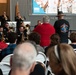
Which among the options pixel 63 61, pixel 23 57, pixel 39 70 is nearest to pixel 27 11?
pixel 39 70

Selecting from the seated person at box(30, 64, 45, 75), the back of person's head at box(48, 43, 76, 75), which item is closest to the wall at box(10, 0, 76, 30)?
the seated person at box(30, 64, 45, 75)

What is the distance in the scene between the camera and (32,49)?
7.32ft

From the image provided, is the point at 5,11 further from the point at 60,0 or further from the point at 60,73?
the point at 60,73

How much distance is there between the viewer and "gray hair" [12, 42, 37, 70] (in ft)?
6.88

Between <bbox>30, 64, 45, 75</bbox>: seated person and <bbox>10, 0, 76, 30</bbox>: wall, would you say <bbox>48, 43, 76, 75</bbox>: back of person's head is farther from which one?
<bbox>10, 0, 76, 30</bbox>: wall

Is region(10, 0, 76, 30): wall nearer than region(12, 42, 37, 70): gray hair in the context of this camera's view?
No

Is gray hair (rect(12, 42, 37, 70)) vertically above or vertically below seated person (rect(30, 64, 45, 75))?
above

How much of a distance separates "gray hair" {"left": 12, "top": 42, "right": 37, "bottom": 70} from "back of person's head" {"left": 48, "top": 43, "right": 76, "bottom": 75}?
0.71ft

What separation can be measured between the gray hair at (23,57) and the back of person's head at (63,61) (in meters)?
0.22

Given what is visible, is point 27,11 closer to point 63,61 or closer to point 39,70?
point 39,70

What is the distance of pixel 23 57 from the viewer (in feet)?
6.94

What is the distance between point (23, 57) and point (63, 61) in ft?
1.18

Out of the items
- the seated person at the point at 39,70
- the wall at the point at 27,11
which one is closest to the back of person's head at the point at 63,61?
the seated person at the point at 39,70

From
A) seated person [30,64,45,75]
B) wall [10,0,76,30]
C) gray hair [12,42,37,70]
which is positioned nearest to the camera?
gray hair [12,42,37,70]
